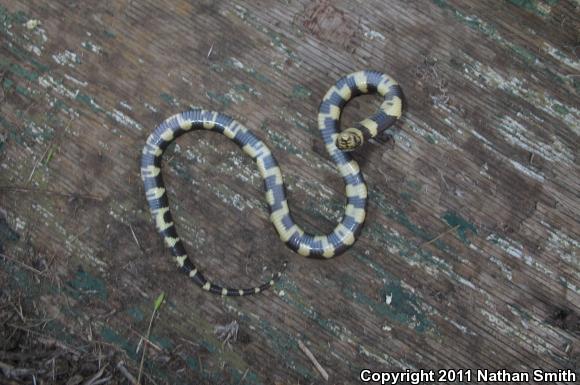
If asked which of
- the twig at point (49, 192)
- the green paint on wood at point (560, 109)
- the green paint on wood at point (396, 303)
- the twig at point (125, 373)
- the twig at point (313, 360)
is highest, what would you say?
the green paint on wood at point (560, 109)

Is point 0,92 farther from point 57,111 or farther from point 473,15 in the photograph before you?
point 473,15

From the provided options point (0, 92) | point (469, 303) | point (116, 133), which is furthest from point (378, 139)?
point (0, 92)

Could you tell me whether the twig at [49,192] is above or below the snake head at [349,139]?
below

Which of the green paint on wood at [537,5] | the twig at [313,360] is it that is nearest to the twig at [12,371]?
the twig at [313,360]

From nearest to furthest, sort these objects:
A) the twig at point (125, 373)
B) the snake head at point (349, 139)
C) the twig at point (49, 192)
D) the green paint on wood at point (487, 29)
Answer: the snake head at point (349, 139) → the twig at point (125, 373) → the twig at point (49, 192) → the green paint on wood at point (487, 29)

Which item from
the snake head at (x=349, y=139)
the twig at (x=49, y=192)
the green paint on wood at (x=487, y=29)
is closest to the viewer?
the snake head at (x=349, y=139)

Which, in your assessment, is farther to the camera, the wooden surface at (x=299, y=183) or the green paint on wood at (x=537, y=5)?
the green paint on wood at (x=537, y=5)

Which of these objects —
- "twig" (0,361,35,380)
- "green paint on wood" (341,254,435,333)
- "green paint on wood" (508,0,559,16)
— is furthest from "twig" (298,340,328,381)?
"green paint on wood" (508,0,559,16)

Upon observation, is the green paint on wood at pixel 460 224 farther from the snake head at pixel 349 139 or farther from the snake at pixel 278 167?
the snake head at pixel 349 139
